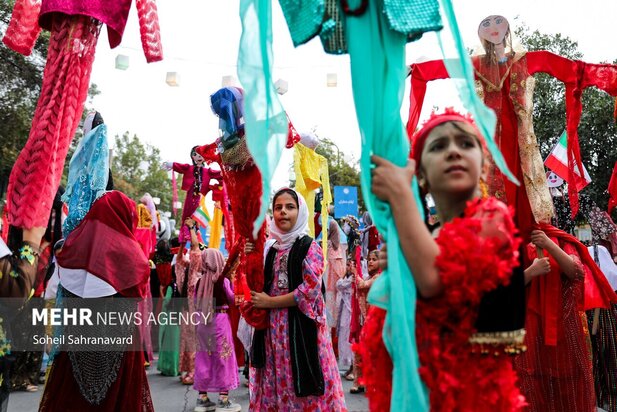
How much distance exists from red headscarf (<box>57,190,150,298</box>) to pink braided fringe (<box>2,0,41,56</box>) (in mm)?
1093

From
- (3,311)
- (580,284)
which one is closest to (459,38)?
(580,284)

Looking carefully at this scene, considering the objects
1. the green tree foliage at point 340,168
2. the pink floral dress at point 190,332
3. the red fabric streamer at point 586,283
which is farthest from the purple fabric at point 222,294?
the green tree foliage at point 340,168

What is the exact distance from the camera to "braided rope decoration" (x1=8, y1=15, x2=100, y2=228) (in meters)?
2.59

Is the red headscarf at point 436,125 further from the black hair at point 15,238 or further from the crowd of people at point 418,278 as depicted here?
the black hair at point 15,238

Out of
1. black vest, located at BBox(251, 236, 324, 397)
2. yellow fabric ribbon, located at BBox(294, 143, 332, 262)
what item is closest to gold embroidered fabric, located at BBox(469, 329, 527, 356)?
black vest, located at BBox(251, 236, 324, 397)

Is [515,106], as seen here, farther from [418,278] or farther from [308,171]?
[308,171]

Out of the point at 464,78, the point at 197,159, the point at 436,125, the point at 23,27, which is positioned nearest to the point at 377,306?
the point at 436,125

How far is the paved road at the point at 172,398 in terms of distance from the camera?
6.16m

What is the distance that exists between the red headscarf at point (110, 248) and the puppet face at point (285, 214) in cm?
101

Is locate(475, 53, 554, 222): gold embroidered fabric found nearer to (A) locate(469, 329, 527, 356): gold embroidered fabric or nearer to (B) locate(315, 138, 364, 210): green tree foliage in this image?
(A) locate(469, 329, 527, 356): gold embroidered fabric

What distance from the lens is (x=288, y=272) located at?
3.92 metres

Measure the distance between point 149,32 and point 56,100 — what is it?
49.1 inches

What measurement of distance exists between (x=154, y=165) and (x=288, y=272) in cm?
4248

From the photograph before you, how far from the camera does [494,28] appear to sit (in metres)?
3.63
